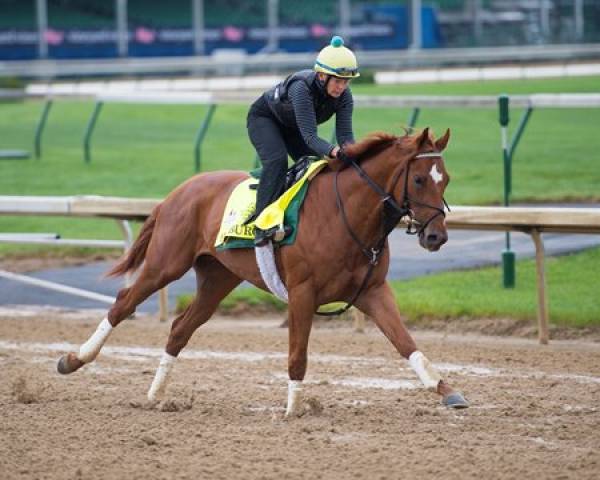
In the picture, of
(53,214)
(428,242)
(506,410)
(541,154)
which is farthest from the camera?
(541,154)

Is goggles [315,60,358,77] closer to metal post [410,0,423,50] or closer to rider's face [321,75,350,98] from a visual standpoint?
rider's face [321,75,350,98]

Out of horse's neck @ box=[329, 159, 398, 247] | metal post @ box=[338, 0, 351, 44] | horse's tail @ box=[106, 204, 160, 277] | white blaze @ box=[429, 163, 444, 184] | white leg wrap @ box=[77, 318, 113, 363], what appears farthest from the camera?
metal post @ box=[338, 0, 351, 44]

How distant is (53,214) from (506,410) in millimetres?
6076

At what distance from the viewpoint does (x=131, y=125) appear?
94.7ft

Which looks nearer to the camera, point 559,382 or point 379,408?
point 379,408

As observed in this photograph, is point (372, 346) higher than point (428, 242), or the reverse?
point (428, 242)

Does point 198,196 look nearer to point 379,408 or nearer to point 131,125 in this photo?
point 379,408

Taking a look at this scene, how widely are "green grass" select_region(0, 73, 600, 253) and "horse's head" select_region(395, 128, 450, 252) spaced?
8.85 meters

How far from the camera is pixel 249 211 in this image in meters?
8.66

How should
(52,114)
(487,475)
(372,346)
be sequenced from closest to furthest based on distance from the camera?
1. (487,475)
2. (372,346)
3. (52,114)

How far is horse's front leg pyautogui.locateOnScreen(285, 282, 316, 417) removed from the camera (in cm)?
812

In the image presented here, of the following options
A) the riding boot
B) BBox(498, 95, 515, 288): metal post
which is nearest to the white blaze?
the riding boot

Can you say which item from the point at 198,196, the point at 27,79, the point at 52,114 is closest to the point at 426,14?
the point at 27,79

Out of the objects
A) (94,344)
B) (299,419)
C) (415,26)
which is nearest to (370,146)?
(299,419)
